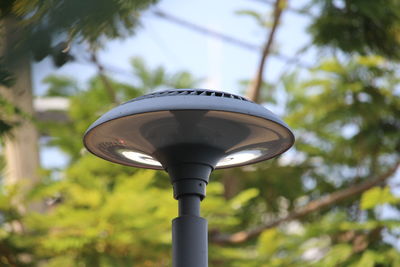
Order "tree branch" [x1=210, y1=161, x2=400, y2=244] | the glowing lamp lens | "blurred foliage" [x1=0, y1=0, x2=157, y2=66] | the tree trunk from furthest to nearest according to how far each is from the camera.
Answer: "tree branch" [x1=210, y1=161, x2=400, y2=244] → the tree trunk → the glowing lamp lens → "blurred foliage" [x1=0, y1=0, x2=157, y2=66]

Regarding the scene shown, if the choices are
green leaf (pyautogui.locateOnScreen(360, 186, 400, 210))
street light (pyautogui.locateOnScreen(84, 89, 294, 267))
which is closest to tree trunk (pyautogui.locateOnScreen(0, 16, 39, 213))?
street light (pyautogui.locateOnScreen(84, 89, 294, 267))

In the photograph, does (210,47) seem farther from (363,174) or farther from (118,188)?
(118,188)

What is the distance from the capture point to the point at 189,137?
1.78 meters

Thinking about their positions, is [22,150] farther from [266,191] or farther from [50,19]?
[50,19]

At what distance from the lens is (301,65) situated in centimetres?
746

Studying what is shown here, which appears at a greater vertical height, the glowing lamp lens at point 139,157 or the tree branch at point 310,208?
the tree branch at point 310,208

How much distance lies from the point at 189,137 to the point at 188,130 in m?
0.03

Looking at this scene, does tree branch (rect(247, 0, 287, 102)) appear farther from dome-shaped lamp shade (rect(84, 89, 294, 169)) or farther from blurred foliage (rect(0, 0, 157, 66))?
blurred foliage (rect(0, 0, 157, 66))

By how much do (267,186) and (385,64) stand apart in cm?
182

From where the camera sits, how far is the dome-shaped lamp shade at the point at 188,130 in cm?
169

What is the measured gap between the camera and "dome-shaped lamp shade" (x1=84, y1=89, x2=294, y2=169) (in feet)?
5.55

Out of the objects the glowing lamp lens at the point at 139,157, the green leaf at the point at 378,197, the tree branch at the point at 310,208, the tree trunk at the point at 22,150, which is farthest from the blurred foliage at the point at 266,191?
the glowing lamp lens at the point at 139,157

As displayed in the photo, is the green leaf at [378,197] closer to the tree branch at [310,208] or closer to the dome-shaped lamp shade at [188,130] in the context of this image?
the tree branch at [310,208]

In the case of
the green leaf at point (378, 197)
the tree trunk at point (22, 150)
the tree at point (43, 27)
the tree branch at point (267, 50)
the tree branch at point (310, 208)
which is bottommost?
the tree at point (43, 27)
